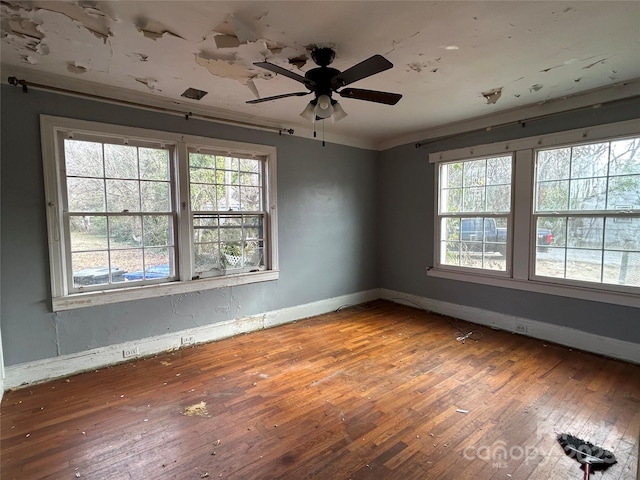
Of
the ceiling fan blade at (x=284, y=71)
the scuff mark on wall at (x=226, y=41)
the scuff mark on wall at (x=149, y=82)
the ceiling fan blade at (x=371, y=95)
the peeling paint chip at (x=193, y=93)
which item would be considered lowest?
the ceiling fan blade at (x=371, y=95)

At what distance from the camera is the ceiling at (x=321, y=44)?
70.1 inches

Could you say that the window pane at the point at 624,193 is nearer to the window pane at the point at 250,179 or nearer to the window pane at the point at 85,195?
the window pane at the point at 250,179

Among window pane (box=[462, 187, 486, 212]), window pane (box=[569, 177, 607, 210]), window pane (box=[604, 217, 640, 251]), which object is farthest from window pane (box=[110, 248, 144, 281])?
window pane (box=[604, 217, 640, 251])

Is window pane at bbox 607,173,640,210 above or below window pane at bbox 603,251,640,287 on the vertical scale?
above

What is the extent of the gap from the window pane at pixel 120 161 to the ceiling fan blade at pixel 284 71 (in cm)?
177

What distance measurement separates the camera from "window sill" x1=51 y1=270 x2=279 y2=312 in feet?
8.95

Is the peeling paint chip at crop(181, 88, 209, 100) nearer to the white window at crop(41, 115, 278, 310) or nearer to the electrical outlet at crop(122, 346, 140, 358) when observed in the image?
the white window at crop(41, 115, 278, 310)

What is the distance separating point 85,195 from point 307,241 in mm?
2509

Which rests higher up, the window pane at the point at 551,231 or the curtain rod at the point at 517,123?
the curtain rod at the point at 517,123

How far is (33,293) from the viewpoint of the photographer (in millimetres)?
2602

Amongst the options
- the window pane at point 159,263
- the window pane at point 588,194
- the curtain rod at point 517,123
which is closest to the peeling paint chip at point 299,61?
the window pane at point 159,263

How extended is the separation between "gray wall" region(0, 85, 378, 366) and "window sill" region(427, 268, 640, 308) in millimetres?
1414

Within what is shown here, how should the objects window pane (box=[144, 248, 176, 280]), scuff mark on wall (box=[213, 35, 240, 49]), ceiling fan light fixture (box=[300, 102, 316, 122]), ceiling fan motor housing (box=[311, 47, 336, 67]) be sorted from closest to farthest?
scuff mark on wall (box=[213, 35, 240, 49]) → ceiling fan motor housing (box=[311, 47, 336, 67]) → ceiling fan light fixture (box=[300, 102, 316, 122]) → window pane (box=[144, 248, 176, 280])

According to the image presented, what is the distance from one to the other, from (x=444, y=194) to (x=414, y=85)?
1880 millimetres
